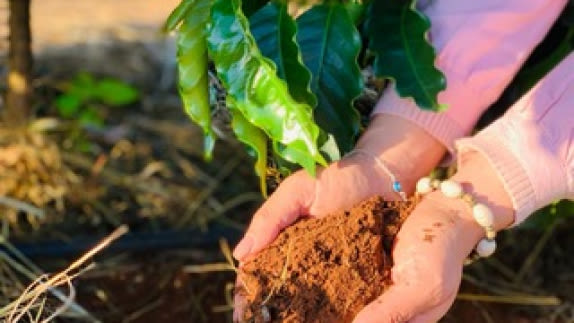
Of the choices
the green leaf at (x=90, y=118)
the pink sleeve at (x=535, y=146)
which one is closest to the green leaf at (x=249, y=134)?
the pink sleeve at (x=535, y=146)

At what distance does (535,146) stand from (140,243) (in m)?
0.72

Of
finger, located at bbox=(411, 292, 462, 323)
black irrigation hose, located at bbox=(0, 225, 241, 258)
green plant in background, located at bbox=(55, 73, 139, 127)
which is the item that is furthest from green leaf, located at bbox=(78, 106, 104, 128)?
finger, located at bbox=(411, 292, 462, 323)

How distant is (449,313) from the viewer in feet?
5.12

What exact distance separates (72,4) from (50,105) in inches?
22.5

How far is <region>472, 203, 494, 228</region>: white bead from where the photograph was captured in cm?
119

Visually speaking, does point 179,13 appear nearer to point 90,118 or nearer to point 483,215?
point 483,215

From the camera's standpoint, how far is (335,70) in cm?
127

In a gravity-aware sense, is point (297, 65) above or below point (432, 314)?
above

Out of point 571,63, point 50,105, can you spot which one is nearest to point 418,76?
point 571,63

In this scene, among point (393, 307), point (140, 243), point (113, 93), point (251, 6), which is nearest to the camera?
point (393, 307)

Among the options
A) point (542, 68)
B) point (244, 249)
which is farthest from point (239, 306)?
point (542, 68)

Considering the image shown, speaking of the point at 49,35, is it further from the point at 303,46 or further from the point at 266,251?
the point at 266,251

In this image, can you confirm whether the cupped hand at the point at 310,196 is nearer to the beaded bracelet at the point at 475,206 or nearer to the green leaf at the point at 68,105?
the beaded bracelet at the point at 475,206

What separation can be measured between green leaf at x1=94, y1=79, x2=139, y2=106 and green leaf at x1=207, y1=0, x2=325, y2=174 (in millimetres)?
992
